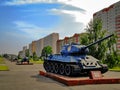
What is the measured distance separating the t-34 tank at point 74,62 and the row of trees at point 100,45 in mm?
14382

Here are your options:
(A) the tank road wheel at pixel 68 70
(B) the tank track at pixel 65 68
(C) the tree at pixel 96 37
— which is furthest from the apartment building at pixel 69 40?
(A) the tank road wheel at pixel 68 70

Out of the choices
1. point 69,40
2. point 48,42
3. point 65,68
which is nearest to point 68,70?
point 65,68

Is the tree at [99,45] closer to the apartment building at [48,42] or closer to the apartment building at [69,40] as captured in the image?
the apartment building at [69,40]

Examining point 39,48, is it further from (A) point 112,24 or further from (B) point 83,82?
(B) point 83,82

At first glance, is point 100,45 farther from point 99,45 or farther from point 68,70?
point 68,70

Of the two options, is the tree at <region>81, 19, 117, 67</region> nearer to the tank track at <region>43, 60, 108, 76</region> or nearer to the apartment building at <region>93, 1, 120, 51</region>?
the tank track at <region>43, 60, 108, 76</region>

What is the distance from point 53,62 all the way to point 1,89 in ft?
31.9

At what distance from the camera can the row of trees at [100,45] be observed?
1374 inches

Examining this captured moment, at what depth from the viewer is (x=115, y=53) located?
34.9 meters

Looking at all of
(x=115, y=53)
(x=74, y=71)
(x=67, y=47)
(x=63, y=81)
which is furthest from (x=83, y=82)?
(x=115, y=53)

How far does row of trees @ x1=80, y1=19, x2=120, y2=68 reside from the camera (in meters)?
34.9

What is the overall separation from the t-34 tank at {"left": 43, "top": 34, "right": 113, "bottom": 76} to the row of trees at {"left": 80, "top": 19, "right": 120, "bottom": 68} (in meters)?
14.4

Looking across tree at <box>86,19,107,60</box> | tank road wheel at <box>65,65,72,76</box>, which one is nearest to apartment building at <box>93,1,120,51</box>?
tree at <box>86,19,107,60</box>

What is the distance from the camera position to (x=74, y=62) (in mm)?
17953
